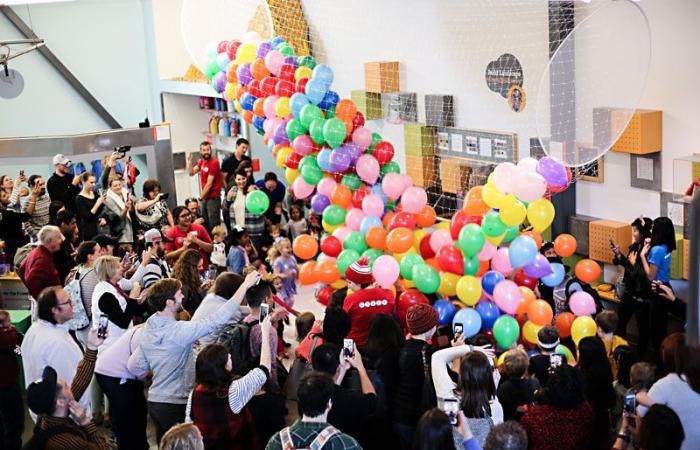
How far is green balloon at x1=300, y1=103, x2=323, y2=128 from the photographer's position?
6117 millimetres

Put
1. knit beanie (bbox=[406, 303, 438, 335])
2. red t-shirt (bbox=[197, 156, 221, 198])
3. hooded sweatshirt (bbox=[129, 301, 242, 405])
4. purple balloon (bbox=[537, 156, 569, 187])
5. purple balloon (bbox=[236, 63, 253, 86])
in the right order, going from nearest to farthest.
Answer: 1. knit beanie (bbox=[406, 303, 438, 335])
2. hooded sweatshirt (bbox=[129, 301, 242, 405])
3. purple balloon (bbox=[537, 156, 569, 187])
4. purple balloon (bbox=[236, 63, 253, 86])
5. red t-shirt (bbox=[197, 156, 221, 198])

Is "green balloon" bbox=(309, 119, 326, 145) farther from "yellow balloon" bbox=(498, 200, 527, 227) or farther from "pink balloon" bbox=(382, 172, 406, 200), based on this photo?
"yellow balloon" bbox=(498, 200, 527, 227)

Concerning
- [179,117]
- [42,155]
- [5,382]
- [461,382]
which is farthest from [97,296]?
[179,117]

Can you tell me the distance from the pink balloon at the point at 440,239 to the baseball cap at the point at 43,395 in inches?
111

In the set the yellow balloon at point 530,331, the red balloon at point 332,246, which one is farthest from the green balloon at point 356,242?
the yellow balloon at point 530,331

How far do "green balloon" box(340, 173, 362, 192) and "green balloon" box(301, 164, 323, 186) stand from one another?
0.20 meters

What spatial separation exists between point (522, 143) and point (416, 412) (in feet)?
10.9

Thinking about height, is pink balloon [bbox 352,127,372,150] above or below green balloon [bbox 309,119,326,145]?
below

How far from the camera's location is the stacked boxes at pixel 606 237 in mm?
6434

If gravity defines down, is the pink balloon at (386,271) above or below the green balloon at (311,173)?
below

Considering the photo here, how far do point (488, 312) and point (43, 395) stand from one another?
9.78 feet

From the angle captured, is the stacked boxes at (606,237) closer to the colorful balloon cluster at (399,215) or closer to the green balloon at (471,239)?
the colorful balloon cluster at (399,215)

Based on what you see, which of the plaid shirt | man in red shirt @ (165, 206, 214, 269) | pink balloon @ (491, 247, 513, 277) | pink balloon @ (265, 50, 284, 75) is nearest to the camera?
the plaid shirt

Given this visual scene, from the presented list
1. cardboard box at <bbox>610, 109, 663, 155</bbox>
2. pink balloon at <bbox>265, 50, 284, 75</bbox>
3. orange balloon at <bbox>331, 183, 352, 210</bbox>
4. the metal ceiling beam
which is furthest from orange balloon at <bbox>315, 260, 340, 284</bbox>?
the metal ceiling beam
